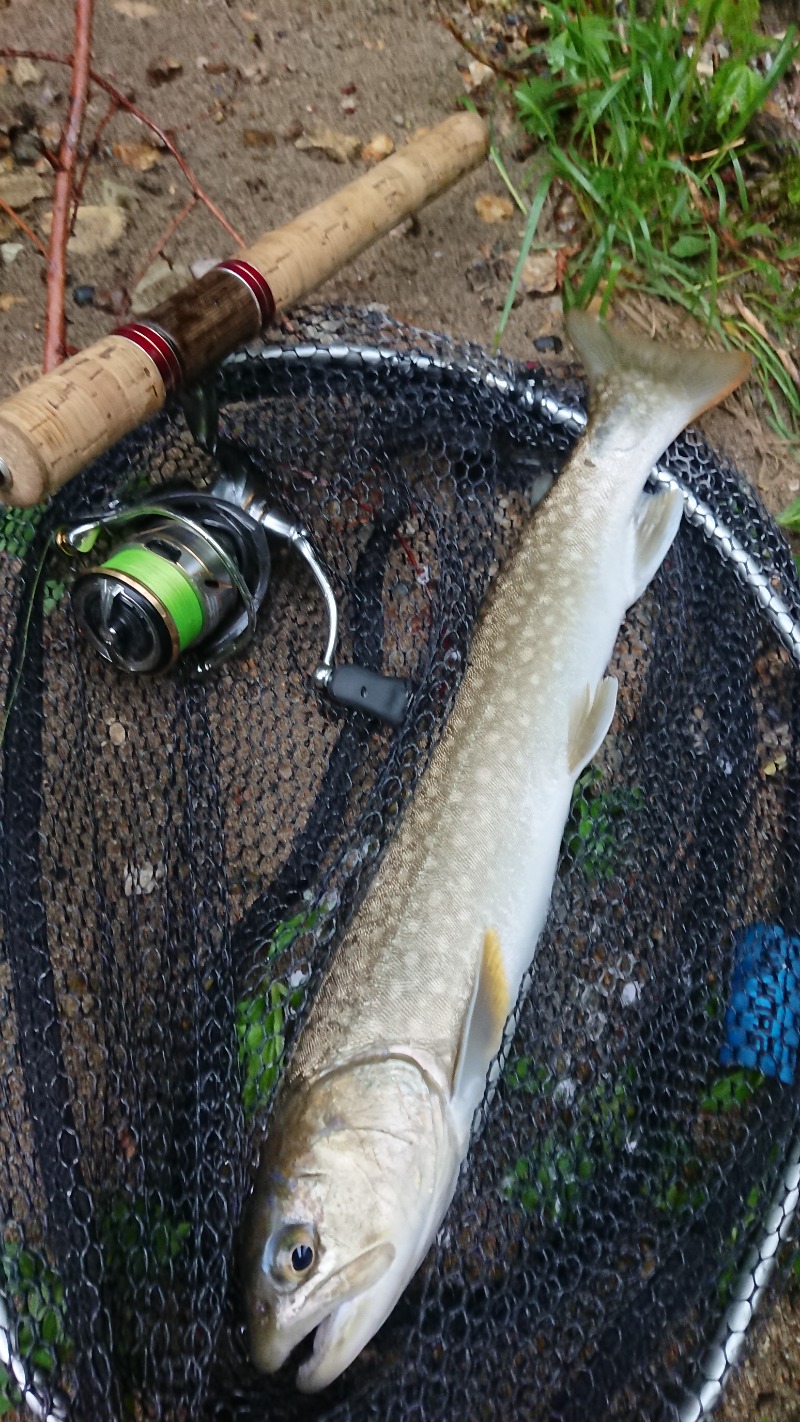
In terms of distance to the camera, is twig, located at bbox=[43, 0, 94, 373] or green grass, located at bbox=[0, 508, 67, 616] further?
green grass, located at bbox=[0, 508, 67, 616]

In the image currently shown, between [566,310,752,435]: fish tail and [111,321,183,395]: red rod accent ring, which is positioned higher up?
[566,310,752,435]: fish tail

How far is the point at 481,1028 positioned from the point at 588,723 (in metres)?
0.62

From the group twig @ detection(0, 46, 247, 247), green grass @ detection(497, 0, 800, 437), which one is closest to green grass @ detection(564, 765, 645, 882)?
green grass @ detection(497, 0, 800, 437)

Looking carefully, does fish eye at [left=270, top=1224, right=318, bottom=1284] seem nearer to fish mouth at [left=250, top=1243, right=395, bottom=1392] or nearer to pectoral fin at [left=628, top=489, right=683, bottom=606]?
fish mouth at [left=250, top=1243, right=395, bottom=1392]

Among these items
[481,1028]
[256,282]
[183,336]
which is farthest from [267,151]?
[481,1028]

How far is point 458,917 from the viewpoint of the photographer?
1690 millimetres

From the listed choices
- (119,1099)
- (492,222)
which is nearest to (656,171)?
(492,222)

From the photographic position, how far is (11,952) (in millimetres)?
1727

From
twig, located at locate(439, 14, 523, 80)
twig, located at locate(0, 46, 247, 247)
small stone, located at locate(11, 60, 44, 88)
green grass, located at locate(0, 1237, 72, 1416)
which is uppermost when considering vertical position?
twig, located at locate(439, 14, 523, 80)

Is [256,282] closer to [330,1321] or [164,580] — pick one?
[164,580]

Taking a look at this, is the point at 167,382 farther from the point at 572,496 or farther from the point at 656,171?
the point at 656,171

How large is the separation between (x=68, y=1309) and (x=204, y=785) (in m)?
1.02

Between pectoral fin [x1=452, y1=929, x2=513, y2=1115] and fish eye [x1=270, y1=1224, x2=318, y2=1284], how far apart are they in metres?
0.33

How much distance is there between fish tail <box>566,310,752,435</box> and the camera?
2.00 metres
